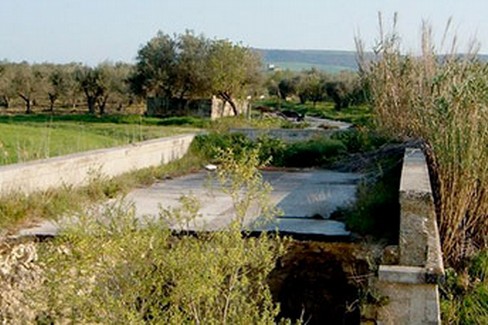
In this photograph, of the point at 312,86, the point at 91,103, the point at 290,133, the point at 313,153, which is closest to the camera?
the point at 313,153

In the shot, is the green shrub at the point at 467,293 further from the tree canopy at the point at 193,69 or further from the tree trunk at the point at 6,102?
the tree trunk at the point at 6,102

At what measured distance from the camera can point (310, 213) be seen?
6867 millimetres

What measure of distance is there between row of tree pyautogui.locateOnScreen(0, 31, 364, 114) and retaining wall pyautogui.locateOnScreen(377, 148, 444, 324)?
18563 mm

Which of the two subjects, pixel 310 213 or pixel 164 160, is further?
pixel 164 160

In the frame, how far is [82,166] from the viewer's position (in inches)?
305

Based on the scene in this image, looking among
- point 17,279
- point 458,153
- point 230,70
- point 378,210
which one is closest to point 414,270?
point 458,153

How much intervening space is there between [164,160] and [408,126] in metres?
4.26

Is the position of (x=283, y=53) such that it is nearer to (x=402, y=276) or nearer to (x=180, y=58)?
(x=180, y=58)

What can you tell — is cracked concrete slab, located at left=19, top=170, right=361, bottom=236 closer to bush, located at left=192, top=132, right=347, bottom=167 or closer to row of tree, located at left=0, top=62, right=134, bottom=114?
bush, located at left=192, top=132, right=347, bottom=167

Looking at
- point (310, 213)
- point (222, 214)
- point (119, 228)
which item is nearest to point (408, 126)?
point (310, 213)

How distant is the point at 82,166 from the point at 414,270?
4795 millimetres

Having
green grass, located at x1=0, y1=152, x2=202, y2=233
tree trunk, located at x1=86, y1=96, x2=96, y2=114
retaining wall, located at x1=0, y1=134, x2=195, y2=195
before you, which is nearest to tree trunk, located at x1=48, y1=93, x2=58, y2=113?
tree trunk, located at x1=86, y1=96, x2=96, y2=114

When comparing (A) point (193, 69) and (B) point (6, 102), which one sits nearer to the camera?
(A) point (193, 69)

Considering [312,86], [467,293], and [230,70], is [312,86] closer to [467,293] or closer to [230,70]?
[230,70]
